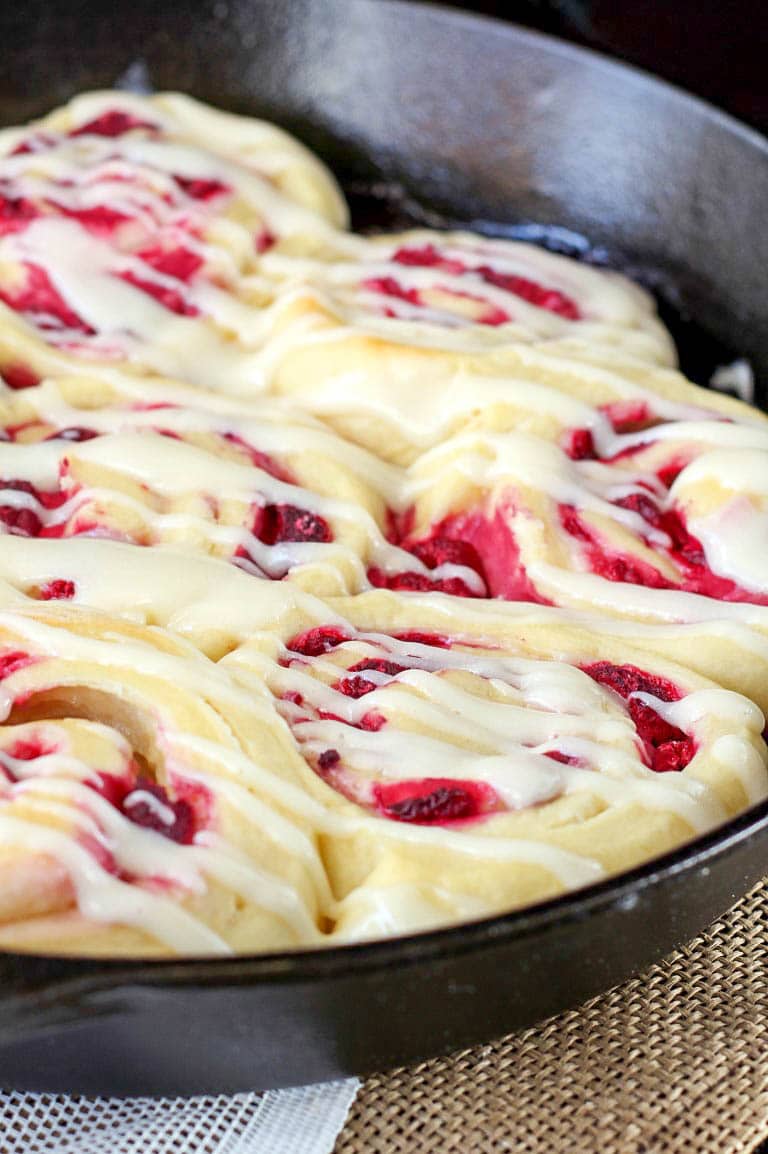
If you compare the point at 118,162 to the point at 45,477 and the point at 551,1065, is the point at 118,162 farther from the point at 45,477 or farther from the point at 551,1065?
the point at 551,1065

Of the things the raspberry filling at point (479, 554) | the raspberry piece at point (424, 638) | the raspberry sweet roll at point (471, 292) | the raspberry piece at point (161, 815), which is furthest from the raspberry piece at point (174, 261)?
the raspberry piece at point (161, 815)

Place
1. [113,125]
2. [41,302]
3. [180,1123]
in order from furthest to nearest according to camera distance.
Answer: [113,125]
[41,302]
[180,1123]

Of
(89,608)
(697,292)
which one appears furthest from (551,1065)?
(697,292)

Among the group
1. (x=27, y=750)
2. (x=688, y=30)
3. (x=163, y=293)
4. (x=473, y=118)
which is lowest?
(x=27, y=750)

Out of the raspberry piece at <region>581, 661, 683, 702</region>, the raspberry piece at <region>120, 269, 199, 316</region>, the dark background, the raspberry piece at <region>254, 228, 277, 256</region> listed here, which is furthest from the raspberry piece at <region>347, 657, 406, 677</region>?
the dark background

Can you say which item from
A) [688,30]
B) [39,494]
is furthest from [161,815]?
[688,30]

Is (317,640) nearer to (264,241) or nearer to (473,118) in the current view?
(264,241)

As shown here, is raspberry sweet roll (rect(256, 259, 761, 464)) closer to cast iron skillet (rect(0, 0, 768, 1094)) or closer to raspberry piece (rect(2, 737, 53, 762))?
cast iron skillet (rect(0, 0, 768, 1094))
